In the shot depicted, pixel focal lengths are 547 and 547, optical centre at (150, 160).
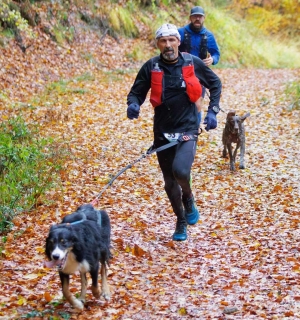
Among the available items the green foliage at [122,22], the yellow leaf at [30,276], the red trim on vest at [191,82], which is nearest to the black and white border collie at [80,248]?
the yellow leaf at [30,276]

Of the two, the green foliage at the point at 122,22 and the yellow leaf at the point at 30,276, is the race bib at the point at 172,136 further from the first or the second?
the green foliage at the point at 122,22

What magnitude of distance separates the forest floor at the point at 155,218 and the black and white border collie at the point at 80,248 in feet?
1.01

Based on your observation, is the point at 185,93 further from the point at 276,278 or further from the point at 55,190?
the point at 55,190

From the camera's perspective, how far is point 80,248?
4.63m

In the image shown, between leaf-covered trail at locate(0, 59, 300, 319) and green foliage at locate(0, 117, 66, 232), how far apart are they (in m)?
0.24

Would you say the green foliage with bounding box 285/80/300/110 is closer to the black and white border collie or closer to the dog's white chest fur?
the black and white border collie

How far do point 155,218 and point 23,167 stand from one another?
248cm

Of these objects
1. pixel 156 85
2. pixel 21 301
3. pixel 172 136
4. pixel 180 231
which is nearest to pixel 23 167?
pixel 180 231

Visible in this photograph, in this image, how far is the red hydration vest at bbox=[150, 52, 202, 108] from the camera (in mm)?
6229

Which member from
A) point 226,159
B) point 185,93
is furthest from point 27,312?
point 226,159

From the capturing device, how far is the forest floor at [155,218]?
5277 millimetres

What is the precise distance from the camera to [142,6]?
90.4 feet

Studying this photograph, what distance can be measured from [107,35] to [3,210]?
1720cm

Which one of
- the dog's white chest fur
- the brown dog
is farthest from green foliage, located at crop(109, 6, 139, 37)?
the dog's white chest fur
